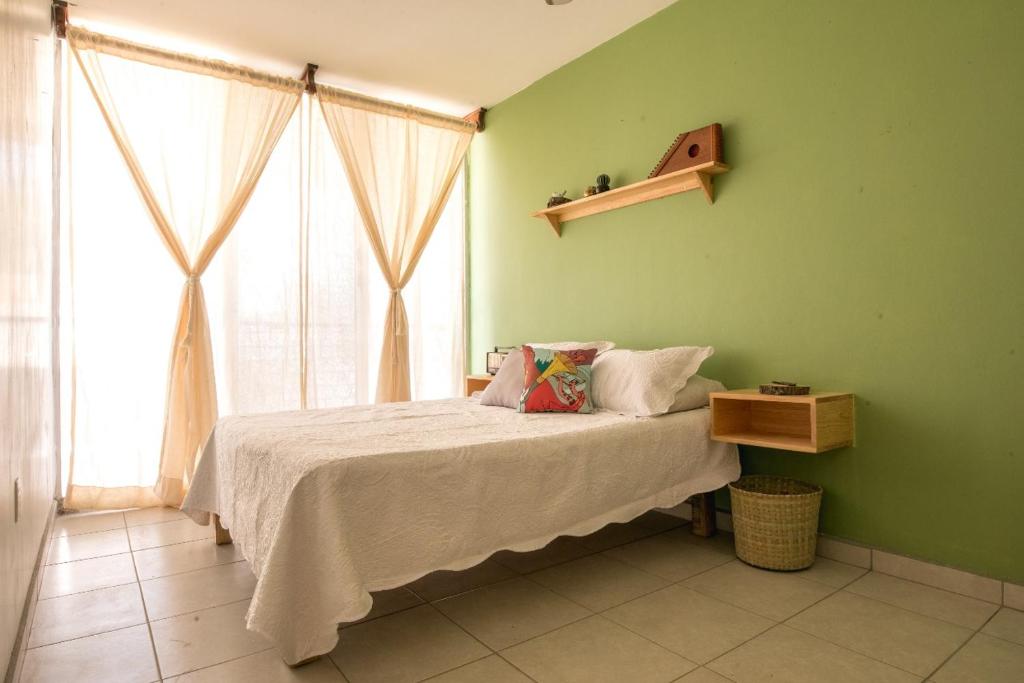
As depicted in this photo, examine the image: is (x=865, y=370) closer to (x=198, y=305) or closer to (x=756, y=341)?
(x=756, y=341)

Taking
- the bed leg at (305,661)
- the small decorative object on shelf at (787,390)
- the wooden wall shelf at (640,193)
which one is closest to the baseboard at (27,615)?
the bed leg at (305,661)

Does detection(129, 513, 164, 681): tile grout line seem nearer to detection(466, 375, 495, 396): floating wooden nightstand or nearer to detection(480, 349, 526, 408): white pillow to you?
detection(480, 349, 526, 408): white pillow

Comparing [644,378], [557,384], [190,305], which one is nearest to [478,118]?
[190,305]

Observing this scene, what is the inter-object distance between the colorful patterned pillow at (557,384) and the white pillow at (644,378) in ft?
0.27

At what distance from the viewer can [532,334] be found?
4102 millimetres

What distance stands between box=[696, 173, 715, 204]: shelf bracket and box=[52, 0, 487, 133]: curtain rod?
7.38 feet

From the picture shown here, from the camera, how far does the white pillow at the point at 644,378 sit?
258 centimetres

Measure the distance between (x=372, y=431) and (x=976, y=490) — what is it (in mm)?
2180

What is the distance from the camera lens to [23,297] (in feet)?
6.41

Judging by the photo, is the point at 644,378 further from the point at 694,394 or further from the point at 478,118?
the point at 478,118

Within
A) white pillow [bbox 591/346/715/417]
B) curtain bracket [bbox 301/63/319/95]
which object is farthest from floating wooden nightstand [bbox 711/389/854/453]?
curtain bracket [bbox 301/63/319/95]

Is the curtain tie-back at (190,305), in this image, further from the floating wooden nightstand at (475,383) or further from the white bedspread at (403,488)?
the floating wooden nightstand at (475,383)

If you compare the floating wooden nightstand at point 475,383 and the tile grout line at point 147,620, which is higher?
the floating wooden nightstand at point 475,383

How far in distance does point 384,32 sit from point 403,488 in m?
2.79
